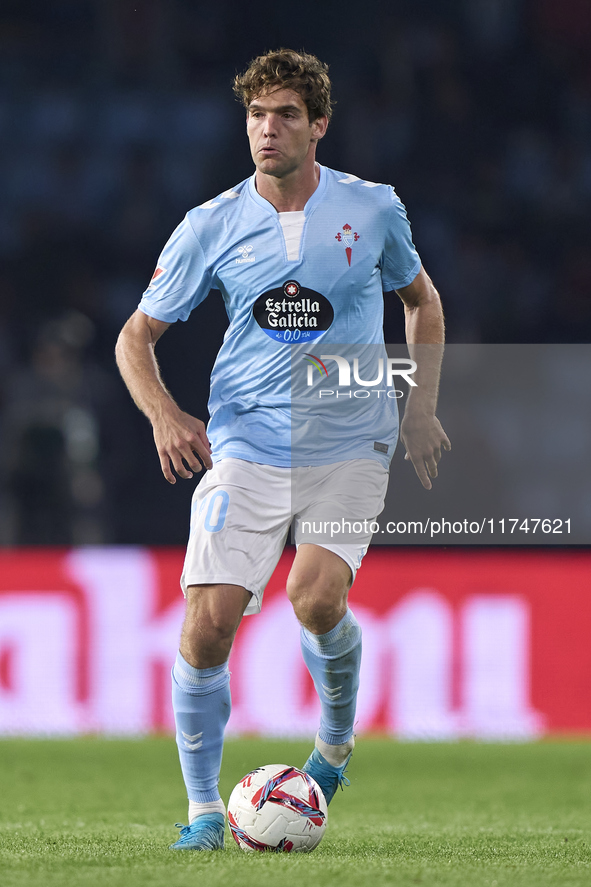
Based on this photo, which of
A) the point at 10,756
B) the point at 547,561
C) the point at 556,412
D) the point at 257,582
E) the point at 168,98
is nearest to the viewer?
the point at 257,582

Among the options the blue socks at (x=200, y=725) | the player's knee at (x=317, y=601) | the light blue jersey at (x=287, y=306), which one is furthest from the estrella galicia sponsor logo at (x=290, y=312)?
the blue socks at (x=200, y=725)

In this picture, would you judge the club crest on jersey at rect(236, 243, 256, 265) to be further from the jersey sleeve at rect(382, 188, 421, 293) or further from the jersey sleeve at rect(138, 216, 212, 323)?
the jersey sleeve at rect(382, 188, 421, 293)

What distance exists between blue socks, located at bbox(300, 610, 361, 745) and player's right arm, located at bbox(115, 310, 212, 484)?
568 mm

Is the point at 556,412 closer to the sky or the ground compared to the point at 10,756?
closer to the sky

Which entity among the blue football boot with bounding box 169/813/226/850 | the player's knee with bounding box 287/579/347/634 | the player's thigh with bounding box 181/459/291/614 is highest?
the player's thigh with bounding box 181/459/291/614

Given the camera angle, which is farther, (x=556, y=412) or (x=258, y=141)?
(x=556, y=412)

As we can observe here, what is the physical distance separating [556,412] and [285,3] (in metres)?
3.92

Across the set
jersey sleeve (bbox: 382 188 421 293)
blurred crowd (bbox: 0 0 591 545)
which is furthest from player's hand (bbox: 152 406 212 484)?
blurred crowd (bbox: 0 0 591 545)

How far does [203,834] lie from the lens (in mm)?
→ 3053

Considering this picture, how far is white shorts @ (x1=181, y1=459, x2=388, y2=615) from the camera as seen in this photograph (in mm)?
3160

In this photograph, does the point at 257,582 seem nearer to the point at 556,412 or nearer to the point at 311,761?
the point at 311,761

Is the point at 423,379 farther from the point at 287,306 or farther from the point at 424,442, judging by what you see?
the point at 287,306

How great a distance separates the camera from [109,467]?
727cm

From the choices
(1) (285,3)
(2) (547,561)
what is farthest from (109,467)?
(1) (285,3)
